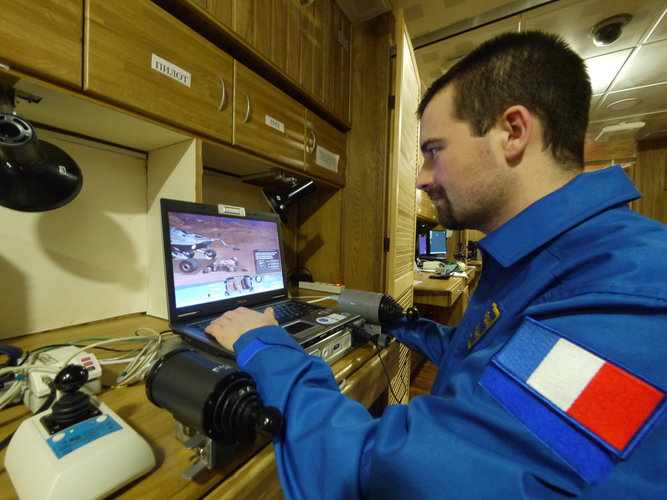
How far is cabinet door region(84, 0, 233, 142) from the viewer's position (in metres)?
0.63

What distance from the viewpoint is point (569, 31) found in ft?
6.15

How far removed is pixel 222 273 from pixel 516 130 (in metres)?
0.86

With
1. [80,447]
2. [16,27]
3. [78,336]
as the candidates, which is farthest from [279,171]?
[80,447]

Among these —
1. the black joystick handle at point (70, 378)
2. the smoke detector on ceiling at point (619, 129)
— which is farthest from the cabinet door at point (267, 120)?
the smoke detector on ceiling at point (619, 129)

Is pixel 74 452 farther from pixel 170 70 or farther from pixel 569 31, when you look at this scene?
pixel 569 31

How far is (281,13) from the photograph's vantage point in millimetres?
1046

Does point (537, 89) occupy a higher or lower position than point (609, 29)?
lower

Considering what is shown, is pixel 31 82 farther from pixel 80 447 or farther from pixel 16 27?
pixel 80 447

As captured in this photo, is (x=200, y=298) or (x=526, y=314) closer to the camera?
(x=526, y=314)

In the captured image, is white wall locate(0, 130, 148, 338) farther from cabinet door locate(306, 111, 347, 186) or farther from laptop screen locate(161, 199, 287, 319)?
cabinet door locate(306, 111, 347, 186)

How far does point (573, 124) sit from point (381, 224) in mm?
869

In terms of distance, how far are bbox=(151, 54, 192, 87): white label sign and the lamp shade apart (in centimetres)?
33

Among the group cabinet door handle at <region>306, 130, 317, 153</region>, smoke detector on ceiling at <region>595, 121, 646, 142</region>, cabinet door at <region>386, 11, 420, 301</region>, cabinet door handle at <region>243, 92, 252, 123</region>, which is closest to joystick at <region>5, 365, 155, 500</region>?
cabinet door handle at <region>243, 92, 252, 123</region>

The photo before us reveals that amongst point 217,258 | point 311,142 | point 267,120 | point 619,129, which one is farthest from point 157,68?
point 619,129
